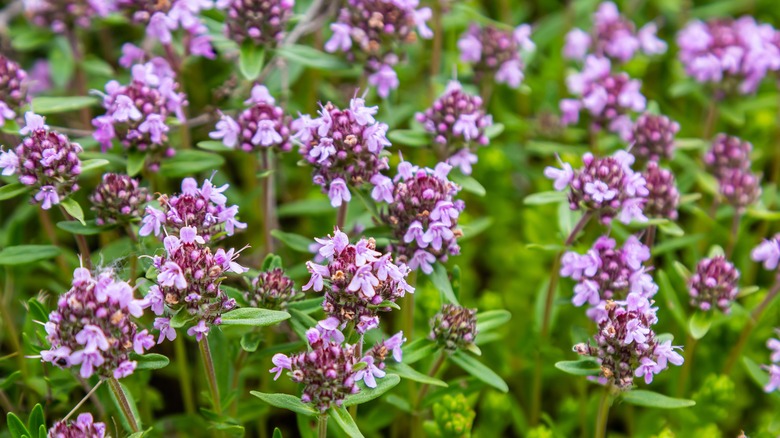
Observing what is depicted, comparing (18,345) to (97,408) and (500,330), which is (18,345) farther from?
(500,330)

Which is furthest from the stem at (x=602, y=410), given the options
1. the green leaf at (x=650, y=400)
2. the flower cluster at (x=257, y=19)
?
the flower cluster at (x=257, y=19)

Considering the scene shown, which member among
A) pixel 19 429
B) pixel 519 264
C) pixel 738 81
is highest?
pixel 738 81

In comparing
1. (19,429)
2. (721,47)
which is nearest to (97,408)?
(19,429)

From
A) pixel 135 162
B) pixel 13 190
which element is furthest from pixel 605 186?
pixel 13 190

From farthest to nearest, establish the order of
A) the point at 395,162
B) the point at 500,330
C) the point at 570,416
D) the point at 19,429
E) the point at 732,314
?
the point at 395,162 < the point at 500,330 < the point at 570,416 < the point at 732,314 < the point at 19,429

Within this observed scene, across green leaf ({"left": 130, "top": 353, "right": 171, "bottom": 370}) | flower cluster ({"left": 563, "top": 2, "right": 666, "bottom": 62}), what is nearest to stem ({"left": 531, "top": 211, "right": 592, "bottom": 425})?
flower cluster ({"left": 563, "top": 2, "right": 666, "bottom": 62})
